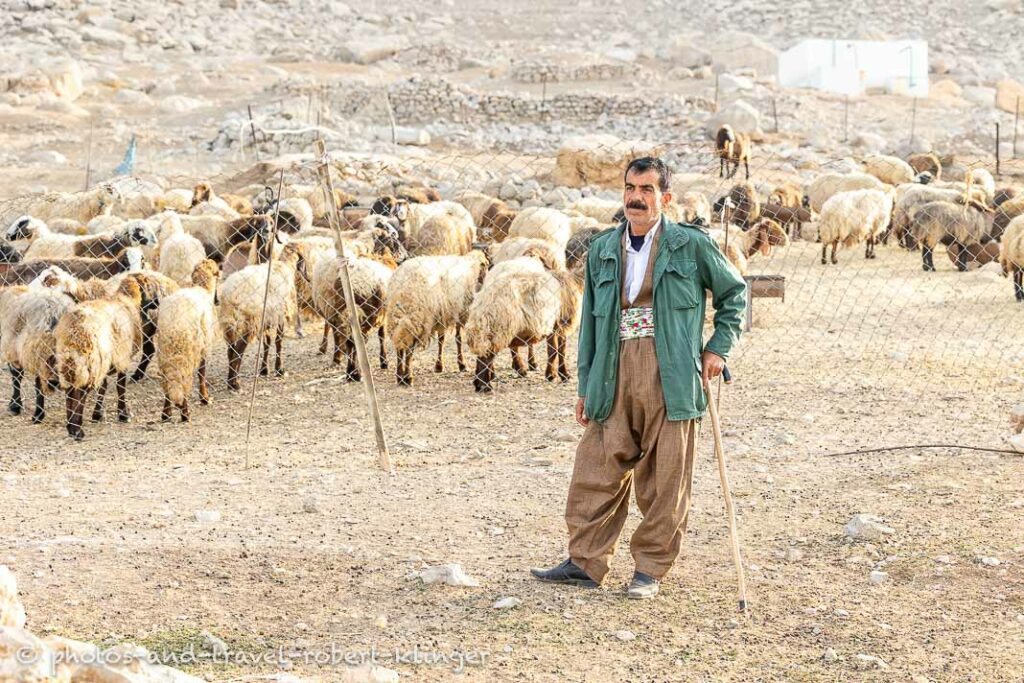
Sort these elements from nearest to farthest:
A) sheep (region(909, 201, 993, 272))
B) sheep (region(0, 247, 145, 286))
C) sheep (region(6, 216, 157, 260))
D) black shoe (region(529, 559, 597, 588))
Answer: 1. black shoe (region(529, 559, 597, 588))
2. sheep (region(0, 247, 145, 286))
3. sheep (region(6, 216, 157, 260))
4. sheep (region(909, 201, 993, 272))

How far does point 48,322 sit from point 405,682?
4.80 m

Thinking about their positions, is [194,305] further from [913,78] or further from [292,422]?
[913,78]

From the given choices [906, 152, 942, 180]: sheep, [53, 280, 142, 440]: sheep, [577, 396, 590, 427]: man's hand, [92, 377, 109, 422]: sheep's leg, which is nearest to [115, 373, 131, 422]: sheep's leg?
[53, 280, 142, 440]: sheep

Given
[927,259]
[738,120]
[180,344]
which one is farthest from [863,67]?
[180,344]

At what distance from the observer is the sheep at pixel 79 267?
10109 mm

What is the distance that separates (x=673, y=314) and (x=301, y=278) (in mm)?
6390

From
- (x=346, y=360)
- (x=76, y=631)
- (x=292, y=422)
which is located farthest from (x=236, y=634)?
(x=346, y=360)

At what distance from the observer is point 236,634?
4.50 meters

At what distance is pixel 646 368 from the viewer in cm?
479

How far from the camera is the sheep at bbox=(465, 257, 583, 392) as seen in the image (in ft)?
29.3

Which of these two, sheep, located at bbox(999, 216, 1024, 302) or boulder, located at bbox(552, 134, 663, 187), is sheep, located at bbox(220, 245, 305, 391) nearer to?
sheep, located at bbox(999, 216, 1024, 302)

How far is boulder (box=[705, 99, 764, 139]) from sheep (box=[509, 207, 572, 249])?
17970 millimetres

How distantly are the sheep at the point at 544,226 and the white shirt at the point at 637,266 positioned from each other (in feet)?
24.3

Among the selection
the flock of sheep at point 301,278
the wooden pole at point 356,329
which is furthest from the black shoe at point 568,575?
the flock of sheep at point 301,278
